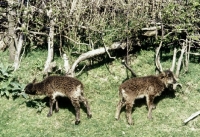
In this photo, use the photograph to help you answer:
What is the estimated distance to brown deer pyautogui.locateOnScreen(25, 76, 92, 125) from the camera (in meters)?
8.54

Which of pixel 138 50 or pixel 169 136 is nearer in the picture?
pixel 169 136

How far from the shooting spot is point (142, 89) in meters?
8.62

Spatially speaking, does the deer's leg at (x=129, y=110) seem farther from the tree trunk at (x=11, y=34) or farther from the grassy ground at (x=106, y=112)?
the tree trunk at (x=11, y=34)

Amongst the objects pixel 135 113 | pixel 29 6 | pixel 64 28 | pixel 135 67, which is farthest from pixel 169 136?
pixel 29 6

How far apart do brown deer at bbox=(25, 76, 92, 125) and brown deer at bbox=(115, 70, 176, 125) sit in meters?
0.90

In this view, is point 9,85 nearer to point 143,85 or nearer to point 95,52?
point 95,52

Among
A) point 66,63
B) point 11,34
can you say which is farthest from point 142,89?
point 11,34

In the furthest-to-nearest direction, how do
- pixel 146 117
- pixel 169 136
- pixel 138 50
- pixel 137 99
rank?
pixel 138 50 < pixel 137 99 < pixel 146 117 < pixel 169 136

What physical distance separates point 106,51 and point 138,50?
117cm

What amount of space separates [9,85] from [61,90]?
161 cm

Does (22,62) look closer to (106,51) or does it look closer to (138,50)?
(106,51)

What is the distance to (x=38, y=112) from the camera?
8.96 metres

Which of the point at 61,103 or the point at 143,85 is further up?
the point at 143,85

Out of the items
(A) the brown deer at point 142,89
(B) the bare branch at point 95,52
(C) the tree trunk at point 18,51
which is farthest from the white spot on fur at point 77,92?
(C) the tree trunk at point 18,51
